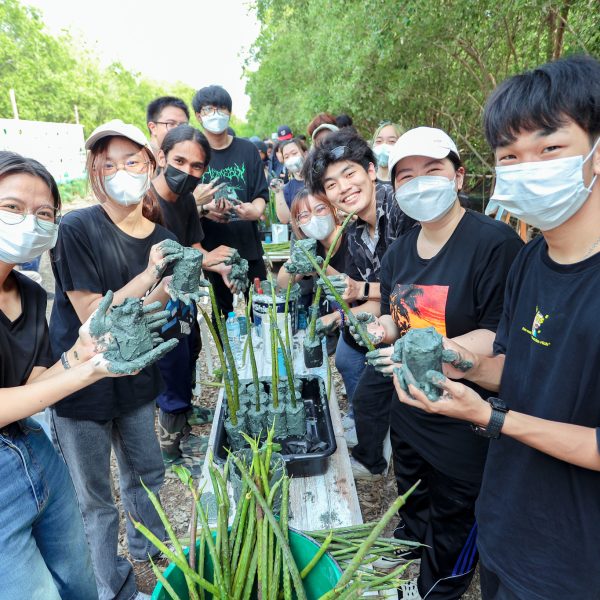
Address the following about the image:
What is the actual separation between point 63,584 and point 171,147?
2300 millimetres

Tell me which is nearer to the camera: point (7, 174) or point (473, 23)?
point (7, 174)

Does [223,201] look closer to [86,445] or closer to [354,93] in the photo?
[86,445]

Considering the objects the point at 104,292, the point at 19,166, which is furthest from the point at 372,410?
the point at 19,166

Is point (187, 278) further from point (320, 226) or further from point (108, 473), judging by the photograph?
point (320, 226)

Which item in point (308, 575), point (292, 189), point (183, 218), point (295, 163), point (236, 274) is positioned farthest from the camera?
point (295, 163)

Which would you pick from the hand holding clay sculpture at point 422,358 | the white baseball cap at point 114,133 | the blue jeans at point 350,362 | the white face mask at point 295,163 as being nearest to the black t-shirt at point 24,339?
the white baseball cap at point 114,133

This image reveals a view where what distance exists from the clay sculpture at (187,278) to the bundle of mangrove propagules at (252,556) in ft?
2.42

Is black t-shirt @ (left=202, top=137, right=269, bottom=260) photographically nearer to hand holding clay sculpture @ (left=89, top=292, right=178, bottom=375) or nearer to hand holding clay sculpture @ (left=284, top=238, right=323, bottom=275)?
hand holding clay sculpture @ (left=284, top=238, right=323, bottom=275)

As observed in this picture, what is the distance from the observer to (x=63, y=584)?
61.3 inches

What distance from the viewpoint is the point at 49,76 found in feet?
74.9

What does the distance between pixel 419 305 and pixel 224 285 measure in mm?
2561

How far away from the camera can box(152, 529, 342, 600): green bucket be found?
98 cm

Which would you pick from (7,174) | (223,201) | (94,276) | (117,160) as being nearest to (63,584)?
(94,276)

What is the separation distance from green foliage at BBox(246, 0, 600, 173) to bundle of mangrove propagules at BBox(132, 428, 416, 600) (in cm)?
454
